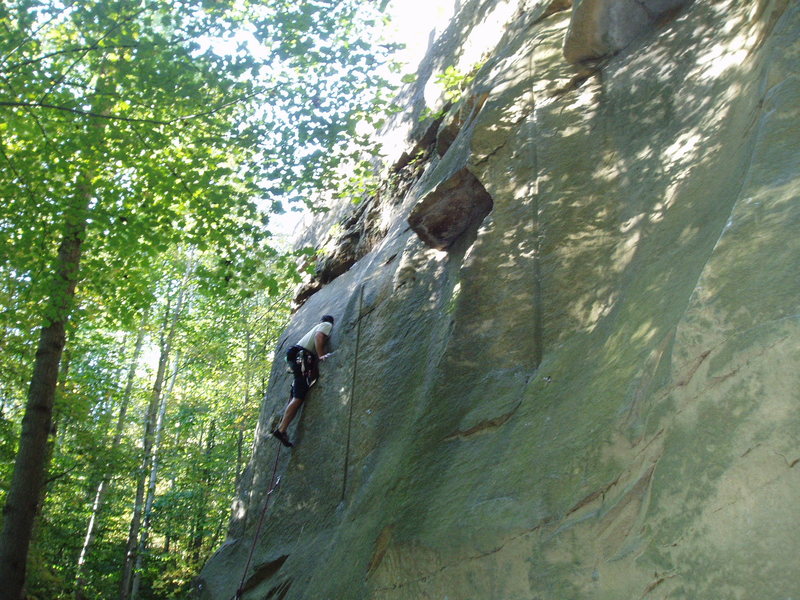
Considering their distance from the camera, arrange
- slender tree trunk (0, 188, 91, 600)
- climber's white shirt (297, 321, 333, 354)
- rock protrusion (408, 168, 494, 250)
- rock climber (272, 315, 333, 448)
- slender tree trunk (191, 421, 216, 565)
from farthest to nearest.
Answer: slender tree trunk (191, 421, 216, 565) < climber's white shirt (297, 321, 333, 354) < rock climber (272, 315, 333, 448) < slender tree trunk (0, 188, 91, 600) < rock protrusion (408, 168, 494, 250)

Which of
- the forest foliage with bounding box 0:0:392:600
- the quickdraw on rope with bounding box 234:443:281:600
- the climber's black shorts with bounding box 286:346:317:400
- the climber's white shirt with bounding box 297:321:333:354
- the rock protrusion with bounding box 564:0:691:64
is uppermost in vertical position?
the forest foliage with bounding box 0:0:392:600

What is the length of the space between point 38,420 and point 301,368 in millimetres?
3528

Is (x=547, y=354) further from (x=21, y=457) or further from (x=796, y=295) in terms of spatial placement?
(x=21, y=457)

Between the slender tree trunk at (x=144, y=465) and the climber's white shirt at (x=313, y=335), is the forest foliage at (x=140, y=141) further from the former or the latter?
the slender tree trunk at (x=144, y=465)

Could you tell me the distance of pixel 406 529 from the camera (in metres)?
5.33

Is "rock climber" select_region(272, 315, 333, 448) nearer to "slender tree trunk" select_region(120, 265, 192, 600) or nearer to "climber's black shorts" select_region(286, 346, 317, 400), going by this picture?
"climber's black shorts" select_region(286, 346, 317, 400)

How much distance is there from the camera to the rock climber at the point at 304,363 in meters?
9.90

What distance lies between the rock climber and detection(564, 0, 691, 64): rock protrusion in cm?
520

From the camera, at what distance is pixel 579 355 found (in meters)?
5.26

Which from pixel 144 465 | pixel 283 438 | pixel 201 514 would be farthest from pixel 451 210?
pixel 201 514

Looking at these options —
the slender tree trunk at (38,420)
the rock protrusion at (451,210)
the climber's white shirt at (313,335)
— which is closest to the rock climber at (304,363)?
the climber's white shirt at (313,335)

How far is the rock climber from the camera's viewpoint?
9.90 m

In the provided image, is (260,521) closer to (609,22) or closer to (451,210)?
(451,210)

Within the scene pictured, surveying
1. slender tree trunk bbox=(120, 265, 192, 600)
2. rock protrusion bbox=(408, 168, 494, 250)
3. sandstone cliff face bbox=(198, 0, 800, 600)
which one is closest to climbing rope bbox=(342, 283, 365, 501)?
sandstone cliff face bbox=(198, 0, 800, 600)
